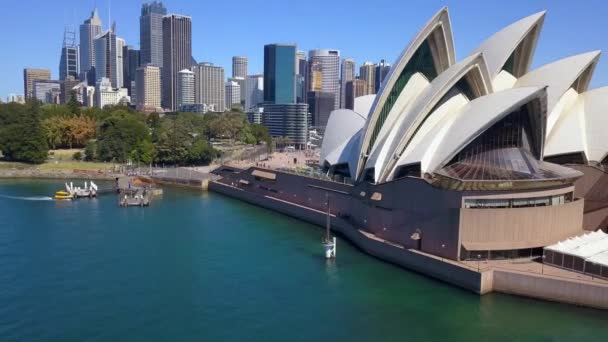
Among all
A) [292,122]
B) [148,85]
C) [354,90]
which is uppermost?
[148,85]

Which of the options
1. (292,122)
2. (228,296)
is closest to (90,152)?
(228,296)

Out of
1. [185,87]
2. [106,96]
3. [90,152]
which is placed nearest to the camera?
[90,152]

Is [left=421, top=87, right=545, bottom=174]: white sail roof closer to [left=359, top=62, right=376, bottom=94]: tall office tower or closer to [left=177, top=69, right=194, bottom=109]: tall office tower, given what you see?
[left=177, top=69, right=194, bottom=109]: tall office tower

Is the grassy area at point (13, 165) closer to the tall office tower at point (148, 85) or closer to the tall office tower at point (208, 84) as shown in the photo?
the tall office tower at point (208, 84)

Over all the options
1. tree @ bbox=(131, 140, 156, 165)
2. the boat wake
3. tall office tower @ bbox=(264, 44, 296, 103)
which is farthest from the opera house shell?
tall office tower @ bbox=(264, 44, 296, 103)

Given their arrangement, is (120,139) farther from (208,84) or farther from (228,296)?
(208,84)

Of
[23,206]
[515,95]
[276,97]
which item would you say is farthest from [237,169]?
[276,97]

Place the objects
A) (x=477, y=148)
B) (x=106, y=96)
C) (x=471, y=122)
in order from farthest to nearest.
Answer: (x=106, y=96), (x=477, y=148), (x=471, y=122)
